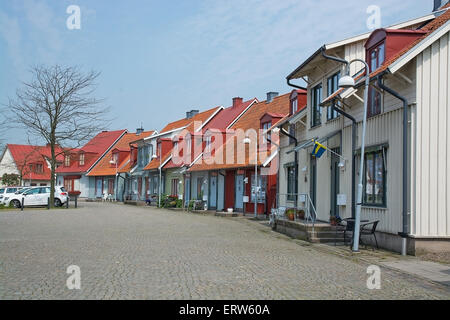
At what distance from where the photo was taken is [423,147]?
12773 millimetres

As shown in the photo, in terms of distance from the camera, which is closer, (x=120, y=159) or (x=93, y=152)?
(x=120, y=159)

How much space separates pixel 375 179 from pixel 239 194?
52.8ft

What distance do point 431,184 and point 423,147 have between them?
91cm

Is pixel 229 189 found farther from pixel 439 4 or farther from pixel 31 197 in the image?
A: pixel 439 4

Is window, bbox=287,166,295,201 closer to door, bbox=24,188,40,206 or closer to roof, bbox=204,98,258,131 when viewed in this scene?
roof, bbox=204,98,258,131

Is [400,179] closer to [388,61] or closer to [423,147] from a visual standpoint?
[423,147]

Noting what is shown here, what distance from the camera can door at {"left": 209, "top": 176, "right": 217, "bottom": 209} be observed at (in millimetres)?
34000

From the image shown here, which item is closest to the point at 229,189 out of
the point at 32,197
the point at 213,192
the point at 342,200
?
the point at 213,192

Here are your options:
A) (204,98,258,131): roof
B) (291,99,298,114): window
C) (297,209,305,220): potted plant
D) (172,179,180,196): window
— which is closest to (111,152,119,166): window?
(172,179,180,196): window

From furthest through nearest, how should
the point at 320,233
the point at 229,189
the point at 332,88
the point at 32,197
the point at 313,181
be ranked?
the point at 32,197 < the point at 229,189 < the point at 313,181 < the point at 332,88 < the point at 320,233

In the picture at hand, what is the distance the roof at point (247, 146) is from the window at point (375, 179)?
11.5 m

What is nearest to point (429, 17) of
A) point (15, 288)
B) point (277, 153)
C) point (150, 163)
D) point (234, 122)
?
point (277, 153)

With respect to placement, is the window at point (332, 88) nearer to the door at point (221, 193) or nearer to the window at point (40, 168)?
the door at point (221, 193)

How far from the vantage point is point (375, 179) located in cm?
1503
